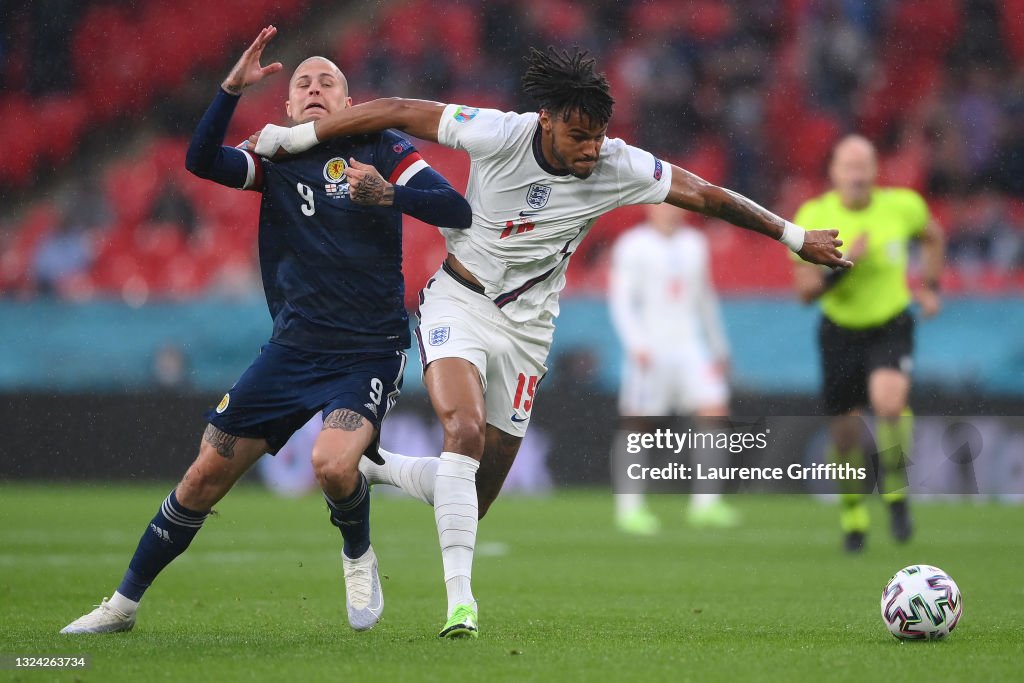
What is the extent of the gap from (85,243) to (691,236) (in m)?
7.76

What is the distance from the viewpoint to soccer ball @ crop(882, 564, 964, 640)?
5113mm

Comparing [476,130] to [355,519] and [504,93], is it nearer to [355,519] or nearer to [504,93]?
[355,519]

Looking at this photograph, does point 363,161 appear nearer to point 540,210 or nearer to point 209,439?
point 540,210

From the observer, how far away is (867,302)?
9.43 meters

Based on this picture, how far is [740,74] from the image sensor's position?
58.3 feet

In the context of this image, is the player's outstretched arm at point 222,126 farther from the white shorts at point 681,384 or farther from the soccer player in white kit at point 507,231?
the white shorts at point 681,384

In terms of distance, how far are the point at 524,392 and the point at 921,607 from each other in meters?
1.75

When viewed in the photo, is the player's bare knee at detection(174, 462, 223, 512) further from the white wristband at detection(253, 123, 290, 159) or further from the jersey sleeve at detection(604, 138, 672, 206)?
the jersey sleeve at detection(604, 138, 672, 206)

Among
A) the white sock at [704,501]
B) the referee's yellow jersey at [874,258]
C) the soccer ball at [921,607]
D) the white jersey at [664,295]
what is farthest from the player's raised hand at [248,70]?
the white sock at [704,501]

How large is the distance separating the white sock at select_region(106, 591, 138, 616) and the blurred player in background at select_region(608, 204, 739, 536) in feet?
19.8

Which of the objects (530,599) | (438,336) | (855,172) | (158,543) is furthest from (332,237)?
(855,172)

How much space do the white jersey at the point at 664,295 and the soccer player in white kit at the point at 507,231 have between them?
5.37 metres

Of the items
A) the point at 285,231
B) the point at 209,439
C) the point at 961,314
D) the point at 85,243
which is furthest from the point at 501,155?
the point at 85,243

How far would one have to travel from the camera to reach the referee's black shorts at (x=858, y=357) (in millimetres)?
9336
